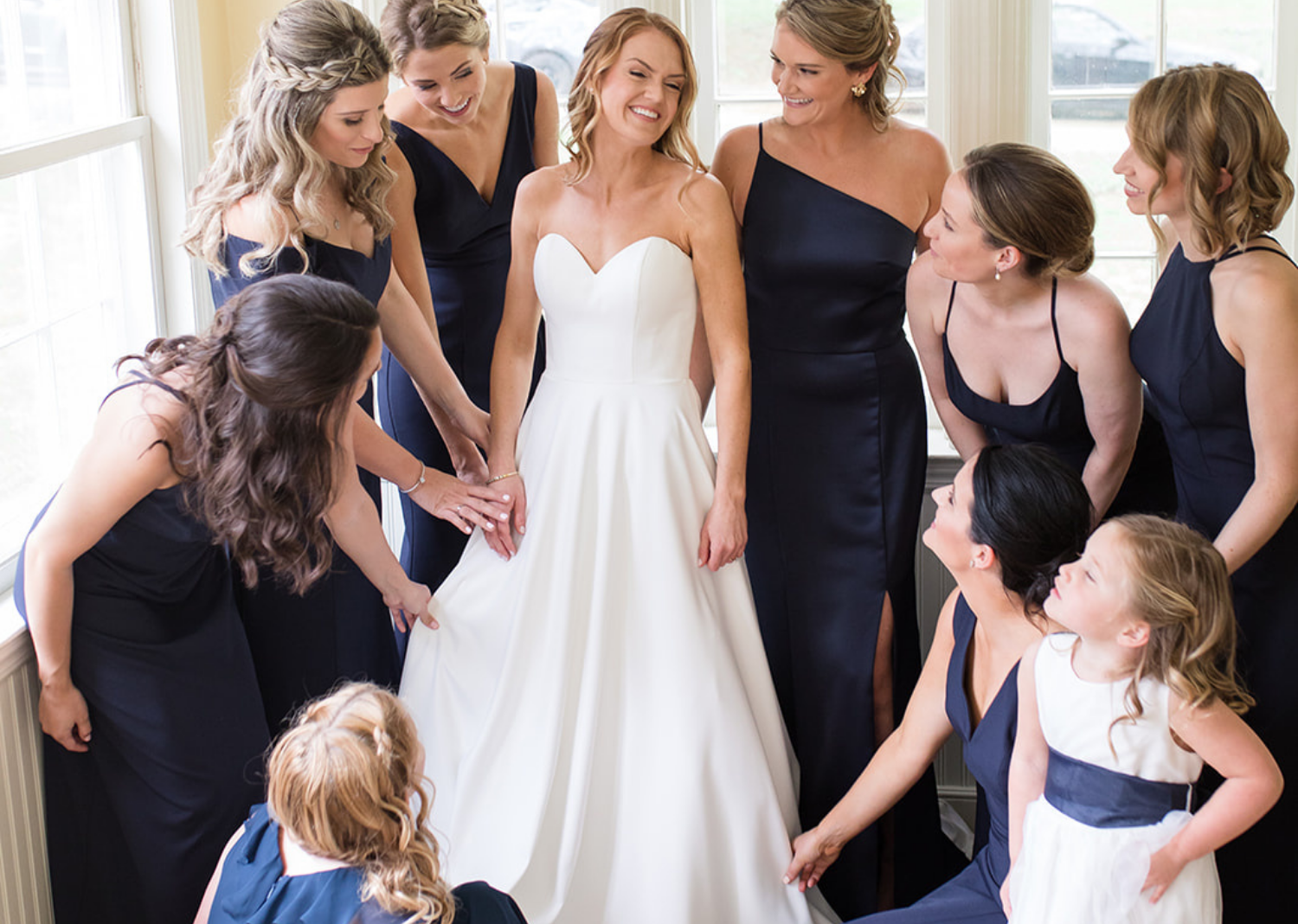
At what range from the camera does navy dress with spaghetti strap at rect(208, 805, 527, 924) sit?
1701 mm

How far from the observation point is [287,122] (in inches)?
92.1

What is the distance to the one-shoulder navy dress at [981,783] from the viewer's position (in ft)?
6.97

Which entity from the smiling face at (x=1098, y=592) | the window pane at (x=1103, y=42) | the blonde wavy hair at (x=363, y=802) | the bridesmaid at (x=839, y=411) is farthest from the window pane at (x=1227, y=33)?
the blonde wavy hair at (x=363, y=802)

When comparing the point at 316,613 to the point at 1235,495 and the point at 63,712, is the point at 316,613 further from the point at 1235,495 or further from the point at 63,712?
the point at 1235,495

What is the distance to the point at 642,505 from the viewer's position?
251cm

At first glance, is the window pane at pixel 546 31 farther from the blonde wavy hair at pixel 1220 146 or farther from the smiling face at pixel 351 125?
the blonde wavy hair at pixel 1220 146

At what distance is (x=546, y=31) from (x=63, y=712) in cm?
205

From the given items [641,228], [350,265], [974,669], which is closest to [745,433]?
[641,228]

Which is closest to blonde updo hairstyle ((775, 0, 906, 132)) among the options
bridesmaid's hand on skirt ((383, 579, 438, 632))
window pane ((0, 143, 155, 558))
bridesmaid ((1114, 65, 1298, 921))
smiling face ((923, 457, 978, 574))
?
bridesmaid ((1114, 65, 1298, 921))

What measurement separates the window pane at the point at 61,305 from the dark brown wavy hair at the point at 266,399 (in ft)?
2.34

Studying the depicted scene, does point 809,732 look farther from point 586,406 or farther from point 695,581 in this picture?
point 586,406

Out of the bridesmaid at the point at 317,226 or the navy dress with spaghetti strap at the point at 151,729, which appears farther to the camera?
the bridesmaid at the point at 317,226

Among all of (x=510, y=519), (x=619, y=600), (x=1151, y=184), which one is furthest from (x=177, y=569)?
(x=1151, y=184)

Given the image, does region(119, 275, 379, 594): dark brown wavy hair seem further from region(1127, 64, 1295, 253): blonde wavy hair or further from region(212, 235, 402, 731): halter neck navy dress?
region(1127, 64, 1295, 253): blonde wavy hair
